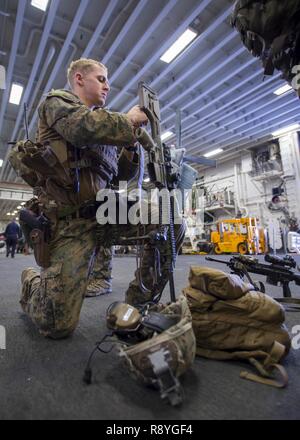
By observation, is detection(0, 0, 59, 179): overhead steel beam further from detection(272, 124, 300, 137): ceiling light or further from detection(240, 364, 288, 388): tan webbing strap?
detection(272, 124, 300, 137): ceiling light

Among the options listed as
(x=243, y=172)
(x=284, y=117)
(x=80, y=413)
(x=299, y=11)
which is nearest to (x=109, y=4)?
(x=299, y=11)

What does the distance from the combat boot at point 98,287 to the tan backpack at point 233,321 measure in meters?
1.19

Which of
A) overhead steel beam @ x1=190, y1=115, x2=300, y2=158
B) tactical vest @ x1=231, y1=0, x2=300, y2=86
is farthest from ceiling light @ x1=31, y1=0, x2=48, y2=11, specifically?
overhead steel beam @ x1=190, y1=115, x2=300, y2=158

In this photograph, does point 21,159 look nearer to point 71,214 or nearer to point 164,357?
point 71,214

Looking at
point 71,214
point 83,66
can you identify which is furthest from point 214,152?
point 71,214

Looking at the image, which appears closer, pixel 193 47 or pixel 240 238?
pixel 193 47

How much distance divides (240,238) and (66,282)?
7653 mm

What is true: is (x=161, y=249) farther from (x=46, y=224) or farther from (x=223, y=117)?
(x=223, y=117)

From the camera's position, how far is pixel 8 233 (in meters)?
7.25

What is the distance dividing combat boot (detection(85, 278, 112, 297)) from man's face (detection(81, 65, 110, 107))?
1320 mm

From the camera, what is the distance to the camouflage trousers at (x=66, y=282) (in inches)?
39.4

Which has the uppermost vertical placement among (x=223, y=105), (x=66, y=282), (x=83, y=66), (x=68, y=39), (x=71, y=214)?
(x=223, y=105)

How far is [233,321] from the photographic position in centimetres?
81

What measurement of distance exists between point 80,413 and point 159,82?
6661 millimetres
